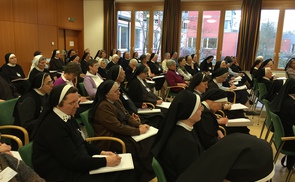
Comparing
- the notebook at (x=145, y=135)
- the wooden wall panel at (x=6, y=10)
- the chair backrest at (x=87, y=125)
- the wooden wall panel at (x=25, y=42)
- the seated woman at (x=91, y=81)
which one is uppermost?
the wooden wall panel at (x=6, y=10)

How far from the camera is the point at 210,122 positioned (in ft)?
8.03

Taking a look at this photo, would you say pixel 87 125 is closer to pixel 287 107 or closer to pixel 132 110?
pixel 132 110

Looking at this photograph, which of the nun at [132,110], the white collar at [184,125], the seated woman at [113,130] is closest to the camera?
the white collar at [184,125]

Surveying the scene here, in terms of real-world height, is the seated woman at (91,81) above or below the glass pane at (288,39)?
below

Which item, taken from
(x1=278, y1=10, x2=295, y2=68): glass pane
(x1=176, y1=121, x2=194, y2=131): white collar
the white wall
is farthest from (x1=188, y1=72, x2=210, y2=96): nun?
the white wall

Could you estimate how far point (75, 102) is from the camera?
2.08m

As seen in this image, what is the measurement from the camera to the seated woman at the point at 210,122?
2.34 m

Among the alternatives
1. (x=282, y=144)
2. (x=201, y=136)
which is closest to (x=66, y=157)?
(x=201, y=136)

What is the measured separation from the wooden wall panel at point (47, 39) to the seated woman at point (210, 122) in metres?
7.80

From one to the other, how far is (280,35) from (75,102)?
345 inches

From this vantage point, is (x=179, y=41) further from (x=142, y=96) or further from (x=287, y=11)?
(x=142, y=96)

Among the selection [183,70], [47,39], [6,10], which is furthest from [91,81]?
[47,39]

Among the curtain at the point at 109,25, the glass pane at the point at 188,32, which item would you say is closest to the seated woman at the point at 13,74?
the curtain at the point at 109,25

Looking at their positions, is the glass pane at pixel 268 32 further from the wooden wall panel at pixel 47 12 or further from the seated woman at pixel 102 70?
the wooden wall panel at pixel 47 12
